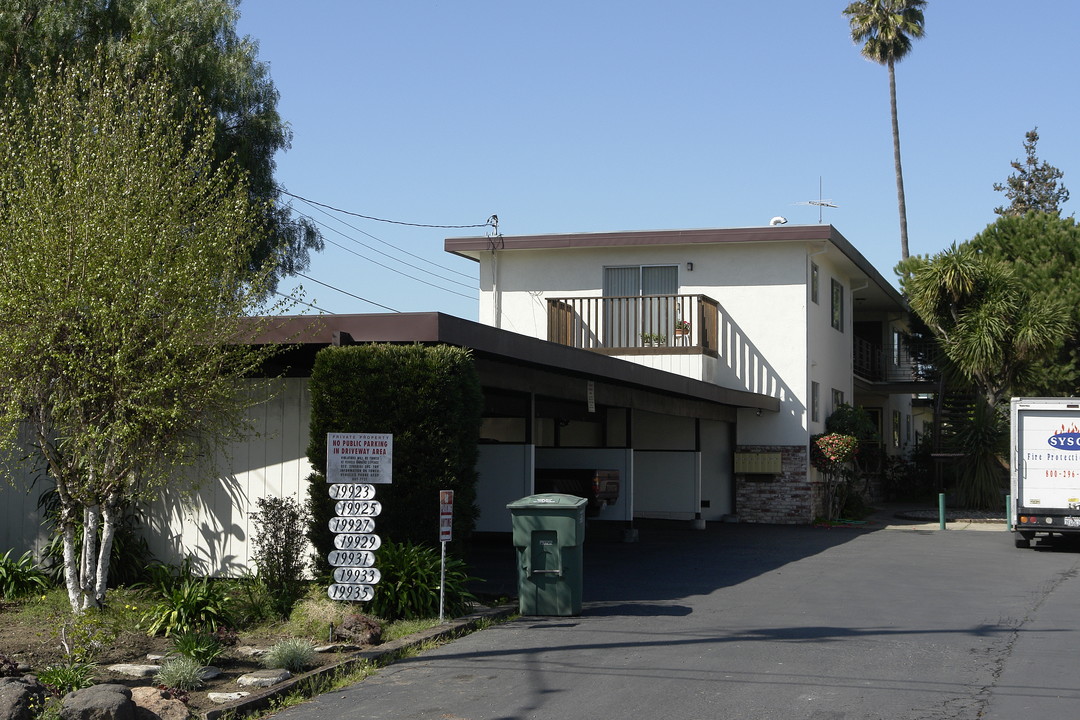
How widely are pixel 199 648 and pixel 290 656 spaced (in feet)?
2.38

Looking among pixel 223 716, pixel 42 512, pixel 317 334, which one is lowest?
pixel 223 716

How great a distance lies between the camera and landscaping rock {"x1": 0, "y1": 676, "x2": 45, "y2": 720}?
22.5 feet

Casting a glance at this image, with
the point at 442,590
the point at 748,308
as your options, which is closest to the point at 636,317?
the point at 748,308

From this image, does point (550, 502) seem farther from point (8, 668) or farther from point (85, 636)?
point (8, 668)

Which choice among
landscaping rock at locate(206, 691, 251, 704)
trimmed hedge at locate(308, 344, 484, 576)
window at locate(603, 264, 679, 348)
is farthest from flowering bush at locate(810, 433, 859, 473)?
landscaping rock at locate(206, 691, 251, 704)

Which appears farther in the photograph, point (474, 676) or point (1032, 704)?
point (474, 676)

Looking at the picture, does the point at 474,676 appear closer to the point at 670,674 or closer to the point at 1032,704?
the point at 670,674

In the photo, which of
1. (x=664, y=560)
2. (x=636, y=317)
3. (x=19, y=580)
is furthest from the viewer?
(x=636, y=317)

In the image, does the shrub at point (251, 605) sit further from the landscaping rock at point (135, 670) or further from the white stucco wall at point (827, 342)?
the white stucco wall at point (827, 342)

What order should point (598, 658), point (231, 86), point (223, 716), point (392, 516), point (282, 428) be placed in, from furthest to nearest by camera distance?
point (231, 86)
point (282, 428)
point (392, 516)
point (598, 658)
point (223, 716)

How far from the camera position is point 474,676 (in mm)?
8875

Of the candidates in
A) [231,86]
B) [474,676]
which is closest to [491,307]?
[231,86]

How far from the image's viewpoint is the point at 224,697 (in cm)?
802

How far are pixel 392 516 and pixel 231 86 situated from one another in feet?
49.2
